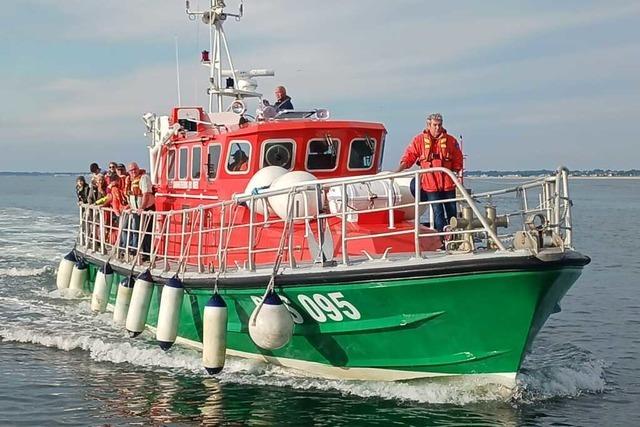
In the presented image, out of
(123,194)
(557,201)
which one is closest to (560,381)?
(557,201)

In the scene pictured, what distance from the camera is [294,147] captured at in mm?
8812

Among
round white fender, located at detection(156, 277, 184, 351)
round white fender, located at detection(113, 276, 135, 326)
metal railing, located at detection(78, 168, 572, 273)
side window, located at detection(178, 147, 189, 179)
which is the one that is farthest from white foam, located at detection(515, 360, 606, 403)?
side window, located at detection(178, 147, 189, 179)

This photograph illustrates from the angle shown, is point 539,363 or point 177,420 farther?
point 539,363

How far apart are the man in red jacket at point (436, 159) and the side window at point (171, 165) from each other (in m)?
4.05

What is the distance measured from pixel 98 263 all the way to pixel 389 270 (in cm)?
635

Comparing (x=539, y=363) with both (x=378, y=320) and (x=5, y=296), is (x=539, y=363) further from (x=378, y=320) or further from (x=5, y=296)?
(x=5, y=296)

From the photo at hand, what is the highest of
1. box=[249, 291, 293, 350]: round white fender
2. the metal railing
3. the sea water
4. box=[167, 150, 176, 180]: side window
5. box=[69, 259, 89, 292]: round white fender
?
box=[167, 150, 176, 180]: side window

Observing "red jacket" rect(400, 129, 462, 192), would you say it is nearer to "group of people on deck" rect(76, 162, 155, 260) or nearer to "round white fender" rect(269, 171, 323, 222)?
"round white fender" rect(269, 171, 323, 222)

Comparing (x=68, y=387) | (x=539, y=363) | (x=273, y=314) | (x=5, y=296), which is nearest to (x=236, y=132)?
(x=273, y=314)

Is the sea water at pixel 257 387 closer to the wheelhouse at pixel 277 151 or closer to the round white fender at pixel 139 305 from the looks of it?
the round white fender at pixel 139 305

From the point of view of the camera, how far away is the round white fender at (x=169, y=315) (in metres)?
8.12

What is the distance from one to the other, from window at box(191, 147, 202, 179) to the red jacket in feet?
10.5

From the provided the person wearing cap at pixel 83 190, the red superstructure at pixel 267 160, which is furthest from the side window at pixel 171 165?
the person wearing cap at pixel 83 190

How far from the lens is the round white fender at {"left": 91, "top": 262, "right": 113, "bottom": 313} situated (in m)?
10.8
